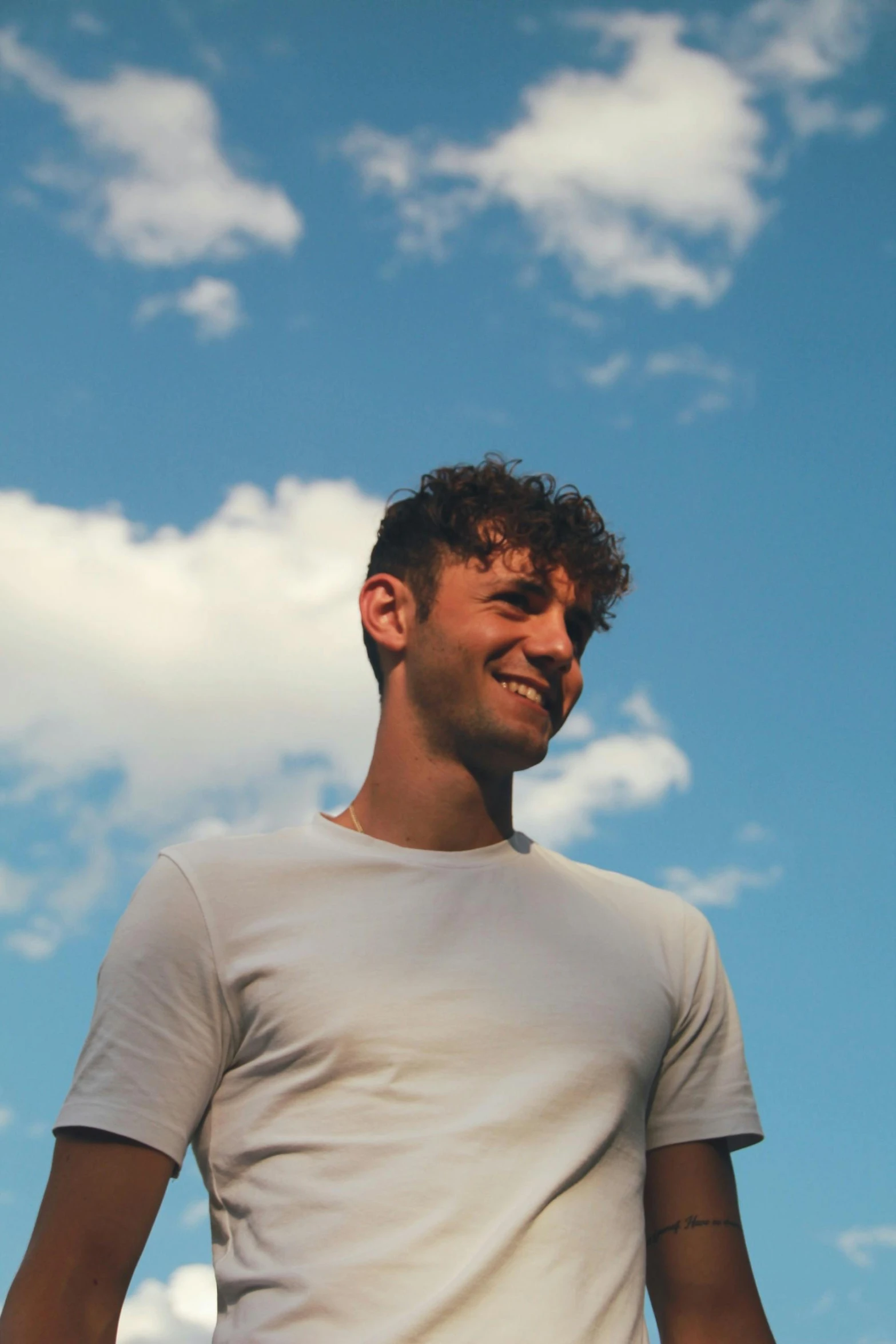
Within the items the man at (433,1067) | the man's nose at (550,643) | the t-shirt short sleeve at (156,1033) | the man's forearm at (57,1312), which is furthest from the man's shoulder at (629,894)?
the man's forearm at (57,1312)

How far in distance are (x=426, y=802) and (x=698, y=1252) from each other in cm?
116

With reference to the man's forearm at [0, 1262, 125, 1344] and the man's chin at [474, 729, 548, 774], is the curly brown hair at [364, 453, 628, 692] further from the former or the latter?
the man's forearm at [0, 1262, 125, 1344]

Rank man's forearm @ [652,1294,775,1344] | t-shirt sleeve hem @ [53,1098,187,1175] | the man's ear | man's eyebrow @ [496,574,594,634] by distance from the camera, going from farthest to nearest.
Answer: the man's ear, man's eyebrow @ [496,574,594,634], man's forearm @ [652,1294,775,1344], t-shirt sleeve hem @ [53,1098,187,1175]

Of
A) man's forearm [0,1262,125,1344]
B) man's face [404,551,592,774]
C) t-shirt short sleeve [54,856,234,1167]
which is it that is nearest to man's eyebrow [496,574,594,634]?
man's face [404,551,592,774]

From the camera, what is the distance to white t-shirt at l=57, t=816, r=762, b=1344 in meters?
2.38

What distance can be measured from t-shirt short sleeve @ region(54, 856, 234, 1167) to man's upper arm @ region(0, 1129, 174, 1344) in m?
0.05

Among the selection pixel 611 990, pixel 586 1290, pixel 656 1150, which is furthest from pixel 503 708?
pixel 586 1290

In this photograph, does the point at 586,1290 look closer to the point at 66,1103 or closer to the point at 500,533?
the point at 66,1103

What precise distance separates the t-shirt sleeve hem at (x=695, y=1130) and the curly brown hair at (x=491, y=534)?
1292 millimetres

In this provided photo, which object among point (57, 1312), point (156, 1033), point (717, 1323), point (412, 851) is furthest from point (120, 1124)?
point (717, 1323)

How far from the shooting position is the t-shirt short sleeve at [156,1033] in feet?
8.54

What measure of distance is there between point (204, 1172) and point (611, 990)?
93 centimetres

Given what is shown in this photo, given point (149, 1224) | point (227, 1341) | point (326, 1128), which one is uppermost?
point (326, 1128)

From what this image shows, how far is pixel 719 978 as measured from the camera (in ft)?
10.3
